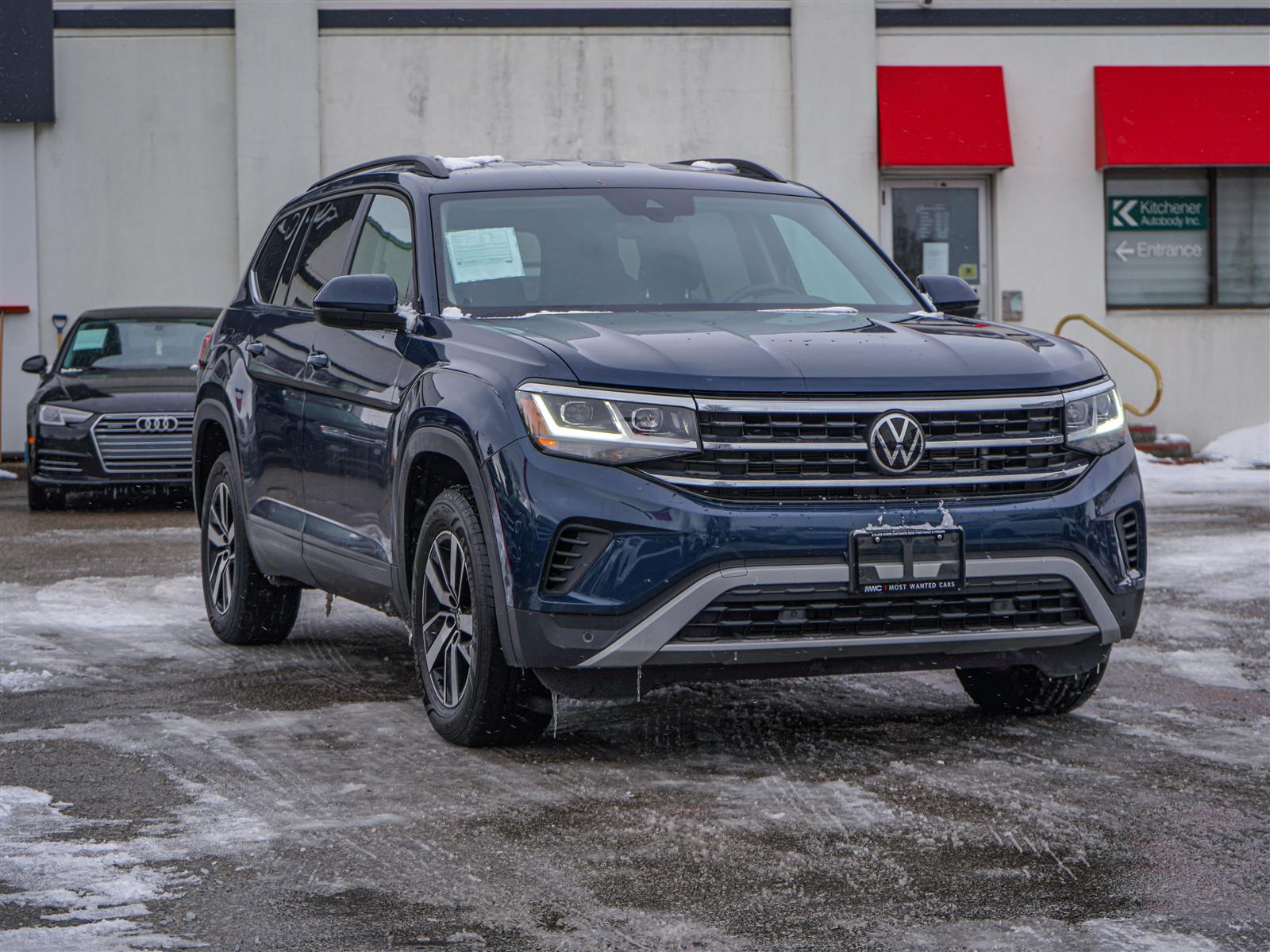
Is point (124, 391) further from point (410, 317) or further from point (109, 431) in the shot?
point (410, 317)

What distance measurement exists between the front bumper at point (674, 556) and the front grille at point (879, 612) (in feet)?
0.08

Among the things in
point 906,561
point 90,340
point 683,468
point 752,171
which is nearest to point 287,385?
point 752,171

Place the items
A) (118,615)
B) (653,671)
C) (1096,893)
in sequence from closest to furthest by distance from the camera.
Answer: (1096,893) < (653,671) < (118,615)

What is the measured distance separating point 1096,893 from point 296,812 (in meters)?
2.03

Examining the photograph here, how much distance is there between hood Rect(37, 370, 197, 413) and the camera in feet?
49.0

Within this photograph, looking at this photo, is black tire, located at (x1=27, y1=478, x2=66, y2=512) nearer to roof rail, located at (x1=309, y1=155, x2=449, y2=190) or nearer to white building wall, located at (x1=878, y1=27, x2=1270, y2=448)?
roof rail, located at (x1=309, y1=155, x2=449, y2=190)

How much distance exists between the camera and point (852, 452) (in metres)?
5.29

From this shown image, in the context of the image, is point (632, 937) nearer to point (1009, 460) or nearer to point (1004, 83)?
point (1009, 460)

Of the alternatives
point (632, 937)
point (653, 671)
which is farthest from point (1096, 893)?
point (653, 671)

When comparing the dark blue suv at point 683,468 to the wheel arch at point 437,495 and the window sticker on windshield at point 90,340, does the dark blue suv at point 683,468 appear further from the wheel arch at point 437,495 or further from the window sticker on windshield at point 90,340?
the window sticker on windshield at point 90,340

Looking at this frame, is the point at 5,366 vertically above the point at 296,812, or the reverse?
the point at 5,366

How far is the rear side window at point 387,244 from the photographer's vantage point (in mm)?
6617

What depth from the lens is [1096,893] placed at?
414cm

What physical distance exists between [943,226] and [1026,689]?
616 inches
